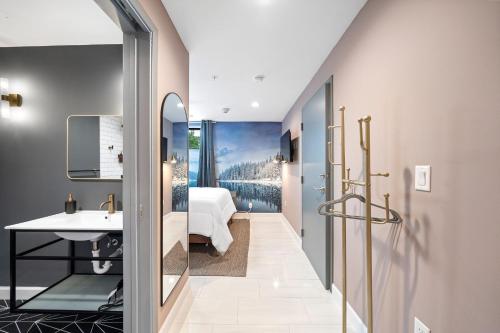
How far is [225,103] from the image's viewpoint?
4.12 metres

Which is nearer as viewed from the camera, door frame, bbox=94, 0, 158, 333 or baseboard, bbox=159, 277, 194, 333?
door frame, bbox=94, 0, 158, 333

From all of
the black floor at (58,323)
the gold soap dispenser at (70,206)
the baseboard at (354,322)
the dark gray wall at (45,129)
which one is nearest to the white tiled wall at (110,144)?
the dark gray wall at (45,129)

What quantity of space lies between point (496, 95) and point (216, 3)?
5.26 ft

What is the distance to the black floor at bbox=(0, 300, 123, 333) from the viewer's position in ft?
5.75

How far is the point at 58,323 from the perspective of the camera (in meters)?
1.83

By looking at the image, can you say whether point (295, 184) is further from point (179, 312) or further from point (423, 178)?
point (423, 178)

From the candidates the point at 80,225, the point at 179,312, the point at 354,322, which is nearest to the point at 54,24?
the point at 80,225

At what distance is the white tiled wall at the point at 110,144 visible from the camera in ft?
7.26

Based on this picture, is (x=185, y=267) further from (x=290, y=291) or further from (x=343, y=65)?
(x=343, y=65)

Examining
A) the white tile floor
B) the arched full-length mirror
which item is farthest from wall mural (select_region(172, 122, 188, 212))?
the white tile floor

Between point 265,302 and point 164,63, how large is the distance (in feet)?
7.08

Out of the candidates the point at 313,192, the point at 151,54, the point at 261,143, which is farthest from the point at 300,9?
the point at 261,143

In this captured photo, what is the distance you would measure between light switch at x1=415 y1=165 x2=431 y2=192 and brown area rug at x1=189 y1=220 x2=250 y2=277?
2071mm

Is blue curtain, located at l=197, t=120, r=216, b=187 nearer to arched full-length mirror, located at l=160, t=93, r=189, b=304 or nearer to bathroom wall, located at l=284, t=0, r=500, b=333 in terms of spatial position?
arched full-length mirror, located at l=160, t=93, r=189, b=304
